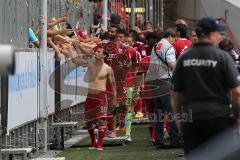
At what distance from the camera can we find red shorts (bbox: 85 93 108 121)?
1612cm

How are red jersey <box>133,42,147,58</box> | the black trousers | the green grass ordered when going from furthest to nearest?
red jersey <box>133,42,147,58</box>, the green grass, the black trousers

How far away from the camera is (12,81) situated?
485 inches

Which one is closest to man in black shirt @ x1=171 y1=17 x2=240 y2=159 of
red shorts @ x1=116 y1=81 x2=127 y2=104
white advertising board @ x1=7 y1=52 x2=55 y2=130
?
white advertising board @ x1=7 y1=52 x2=55 y2=130

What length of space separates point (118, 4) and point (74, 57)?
13.9 m

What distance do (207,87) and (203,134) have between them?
44 centimetres

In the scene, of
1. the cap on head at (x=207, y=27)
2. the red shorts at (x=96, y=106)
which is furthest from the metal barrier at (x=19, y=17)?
the cap on head at (x=207, y=27)

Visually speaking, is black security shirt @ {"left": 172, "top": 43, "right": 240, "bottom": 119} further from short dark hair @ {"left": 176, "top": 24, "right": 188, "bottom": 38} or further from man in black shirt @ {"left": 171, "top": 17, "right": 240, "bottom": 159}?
short dark hair @ {"left": 176, "top": 24, "right": 188, "bottom": 38}

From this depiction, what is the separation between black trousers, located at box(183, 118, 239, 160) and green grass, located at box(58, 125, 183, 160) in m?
6.19

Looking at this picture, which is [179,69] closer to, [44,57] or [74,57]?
[44,57]

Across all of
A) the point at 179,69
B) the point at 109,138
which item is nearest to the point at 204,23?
the point at 179,69

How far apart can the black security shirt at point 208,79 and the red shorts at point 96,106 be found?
822 cm

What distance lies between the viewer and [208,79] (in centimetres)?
782

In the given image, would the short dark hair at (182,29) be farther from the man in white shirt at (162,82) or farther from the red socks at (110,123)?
the red socks at (110,123)

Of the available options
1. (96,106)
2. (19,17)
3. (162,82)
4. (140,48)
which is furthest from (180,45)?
(140,48)
